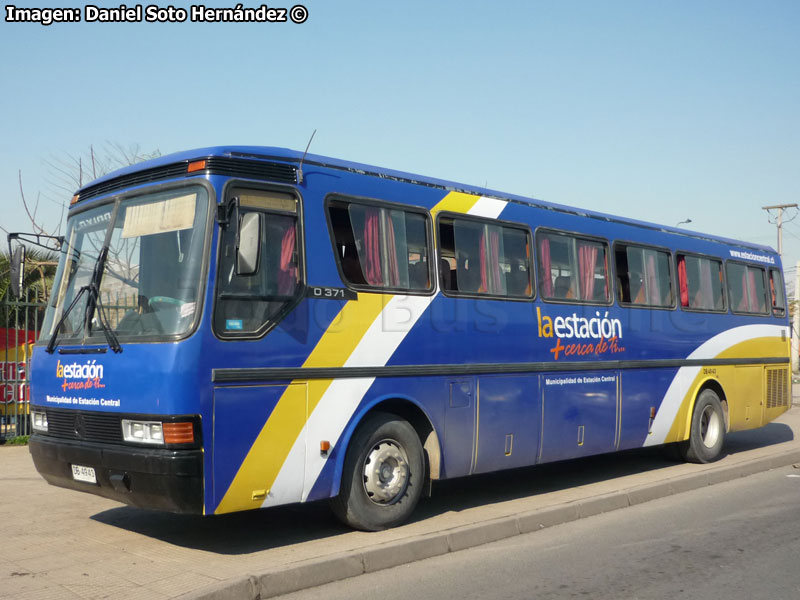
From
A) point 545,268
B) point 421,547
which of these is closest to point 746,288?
point 545,268

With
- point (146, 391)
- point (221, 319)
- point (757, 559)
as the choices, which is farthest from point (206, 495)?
point (757, 559)

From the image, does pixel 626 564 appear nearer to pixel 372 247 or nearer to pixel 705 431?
pixel 372 247

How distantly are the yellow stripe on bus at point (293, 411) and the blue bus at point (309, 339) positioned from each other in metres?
0.02

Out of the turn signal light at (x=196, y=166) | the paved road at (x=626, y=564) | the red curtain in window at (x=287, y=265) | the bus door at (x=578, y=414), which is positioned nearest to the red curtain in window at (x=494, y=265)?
the bus door at (x=578, y=414)

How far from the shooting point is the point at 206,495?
255 inches

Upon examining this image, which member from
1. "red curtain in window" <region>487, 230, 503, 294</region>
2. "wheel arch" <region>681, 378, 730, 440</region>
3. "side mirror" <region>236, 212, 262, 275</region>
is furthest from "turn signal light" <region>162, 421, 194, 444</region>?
"wheel arch" <region>681, 378, 730, 440</region>

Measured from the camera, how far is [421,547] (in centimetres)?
723

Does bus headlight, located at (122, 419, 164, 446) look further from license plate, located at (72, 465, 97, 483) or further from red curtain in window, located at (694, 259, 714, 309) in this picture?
red curtain in window, located at (694, 259, 714, 309)

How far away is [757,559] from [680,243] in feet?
21.8

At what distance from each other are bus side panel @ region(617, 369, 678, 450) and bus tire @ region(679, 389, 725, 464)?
1.12 meters

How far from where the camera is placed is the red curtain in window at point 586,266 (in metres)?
10.9

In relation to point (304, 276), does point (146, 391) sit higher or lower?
lower

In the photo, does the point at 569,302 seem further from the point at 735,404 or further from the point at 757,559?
the point at 735,404

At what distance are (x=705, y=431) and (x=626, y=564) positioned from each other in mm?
6728
